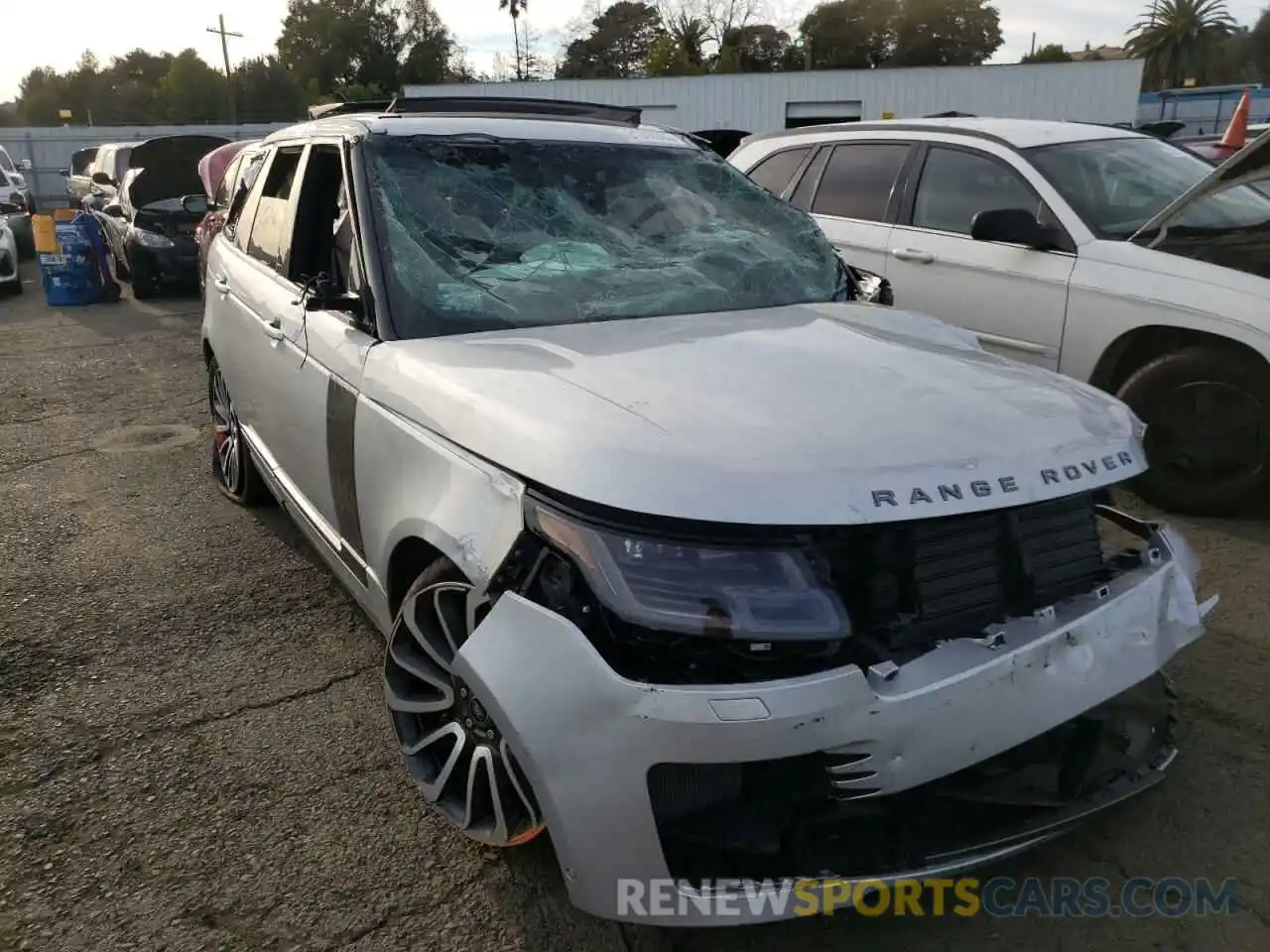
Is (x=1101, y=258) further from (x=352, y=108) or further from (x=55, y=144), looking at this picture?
(x=55, y=144)

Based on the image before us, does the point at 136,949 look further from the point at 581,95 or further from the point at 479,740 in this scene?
the point at 581,95

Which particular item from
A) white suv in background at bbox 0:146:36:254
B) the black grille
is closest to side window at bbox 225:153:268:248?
the black grille

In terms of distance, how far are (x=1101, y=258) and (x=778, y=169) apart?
2.43m

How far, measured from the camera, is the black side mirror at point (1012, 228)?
4855 millimetres

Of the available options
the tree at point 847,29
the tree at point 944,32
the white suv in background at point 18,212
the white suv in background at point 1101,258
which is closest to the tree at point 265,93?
the tree at point 847,29

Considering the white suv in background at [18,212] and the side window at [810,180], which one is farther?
the white suv in background at [18,212]

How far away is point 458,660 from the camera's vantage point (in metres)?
2.04

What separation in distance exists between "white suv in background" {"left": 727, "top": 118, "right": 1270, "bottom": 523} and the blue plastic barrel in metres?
10.0

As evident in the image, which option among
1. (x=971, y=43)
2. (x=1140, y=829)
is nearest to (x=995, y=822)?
(x=1140, y=829)

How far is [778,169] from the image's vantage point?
6570 mm

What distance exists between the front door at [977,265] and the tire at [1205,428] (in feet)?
1.85

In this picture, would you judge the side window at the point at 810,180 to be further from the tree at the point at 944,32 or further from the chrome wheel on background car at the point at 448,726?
the tree at the point at 944,32

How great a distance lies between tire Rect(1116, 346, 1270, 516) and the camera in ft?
14.4

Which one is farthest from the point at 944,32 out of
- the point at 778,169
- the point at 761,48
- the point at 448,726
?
the point at 448,726
